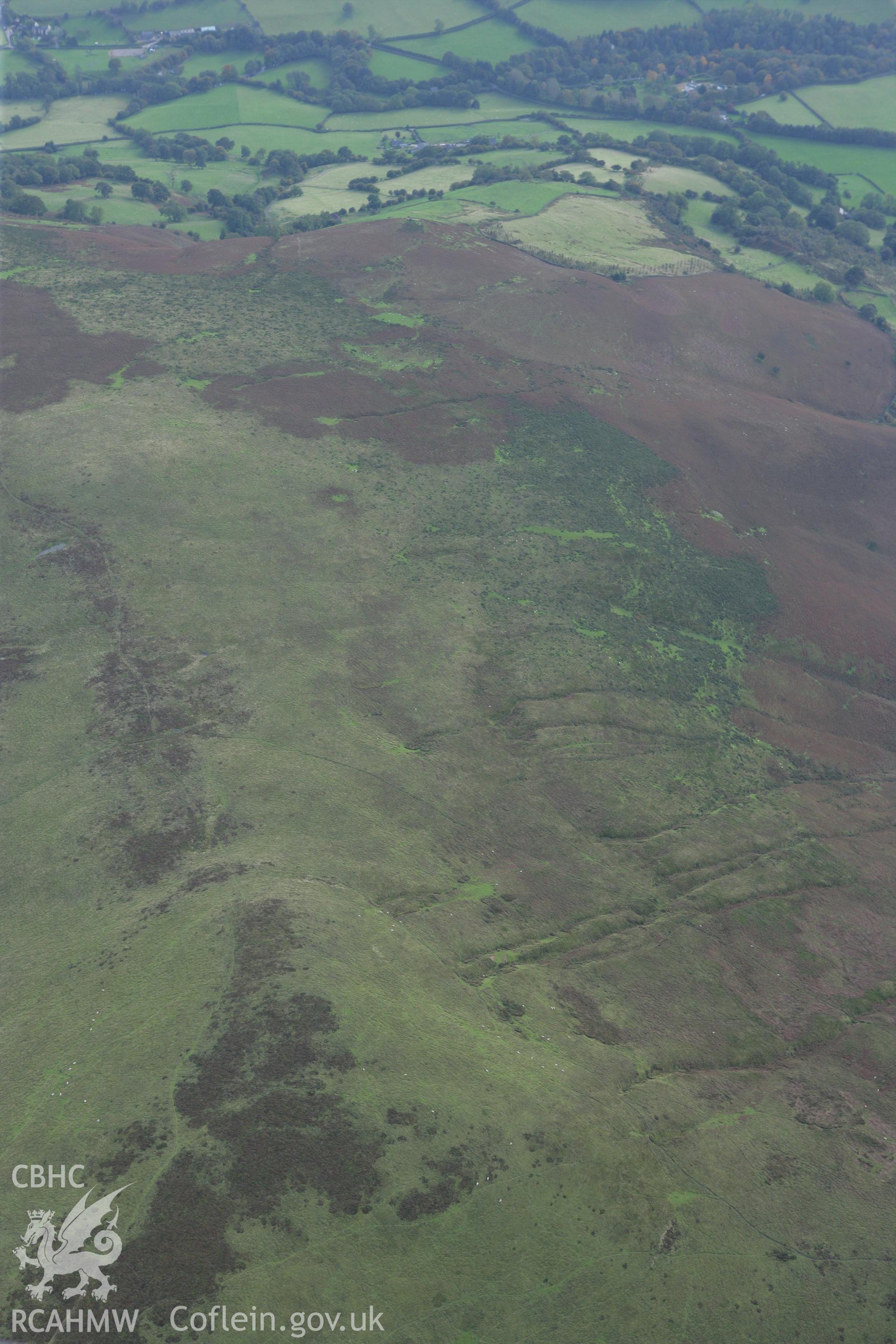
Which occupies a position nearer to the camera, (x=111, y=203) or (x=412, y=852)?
(x=412, y=852)

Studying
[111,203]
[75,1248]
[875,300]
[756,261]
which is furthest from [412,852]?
[111,203]

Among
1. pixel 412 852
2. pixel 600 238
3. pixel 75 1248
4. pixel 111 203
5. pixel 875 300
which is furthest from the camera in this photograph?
pixel 111 203

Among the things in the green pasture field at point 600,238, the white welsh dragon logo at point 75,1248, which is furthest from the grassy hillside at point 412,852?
the green pasture field at point 600,238

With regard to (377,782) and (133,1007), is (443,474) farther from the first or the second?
(133,1007)

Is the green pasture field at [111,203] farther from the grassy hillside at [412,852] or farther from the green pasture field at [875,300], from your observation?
the green pasture field at [875,300]

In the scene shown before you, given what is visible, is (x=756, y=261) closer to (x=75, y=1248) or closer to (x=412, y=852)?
(x=412, y=852)

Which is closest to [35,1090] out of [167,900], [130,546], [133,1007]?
[133,1007]
